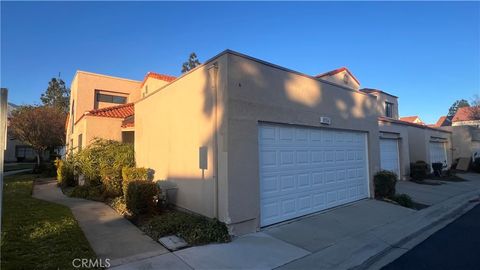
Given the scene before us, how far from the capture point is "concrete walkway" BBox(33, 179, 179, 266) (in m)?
5.69

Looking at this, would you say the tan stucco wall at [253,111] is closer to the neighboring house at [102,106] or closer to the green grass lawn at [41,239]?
the green grass lawn at [41,239]

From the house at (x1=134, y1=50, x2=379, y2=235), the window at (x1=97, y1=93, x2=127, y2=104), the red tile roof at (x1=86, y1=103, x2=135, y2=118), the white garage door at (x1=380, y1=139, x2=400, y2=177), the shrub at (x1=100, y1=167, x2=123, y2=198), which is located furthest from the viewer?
the window at (x1=97, y1=93, x2=127, y2=104)

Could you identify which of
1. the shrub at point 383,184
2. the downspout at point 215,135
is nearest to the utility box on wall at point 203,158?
the downspout at point 215,135

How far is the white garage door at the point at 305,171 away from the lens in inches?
309

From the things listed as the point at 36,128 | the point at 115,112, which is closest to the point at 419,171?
the point at 115,112

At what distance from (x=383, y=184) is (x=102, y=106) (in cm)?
2063

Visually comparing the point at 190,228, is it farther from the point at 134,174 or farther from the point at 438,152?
the point at 438,152

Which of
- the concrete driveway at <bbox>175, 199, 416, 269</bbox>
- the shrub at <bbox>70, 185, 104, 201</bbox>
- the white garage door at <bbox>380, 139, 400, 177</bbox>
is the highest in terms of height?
the white garage door at <bbox>380, 139, 400, 177</bbox>

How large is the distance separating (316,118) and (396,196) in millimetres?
4911

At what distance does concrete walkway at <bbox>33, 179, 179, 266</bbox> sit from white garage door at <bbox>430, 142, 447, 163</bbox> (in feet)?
73.5

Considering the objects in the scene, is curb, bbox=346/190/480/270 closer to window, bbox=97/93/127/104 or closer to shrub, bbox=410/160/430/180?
shrub, bbox=410/160/430/180

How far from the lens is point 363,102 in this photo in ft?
38.8


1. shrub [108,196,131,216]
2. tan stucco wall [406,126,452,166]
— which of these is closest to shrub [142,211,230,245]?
shrub [108,196,131,216]

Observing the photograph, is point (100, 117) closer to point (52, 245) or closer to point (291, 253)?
point (52, 245)
